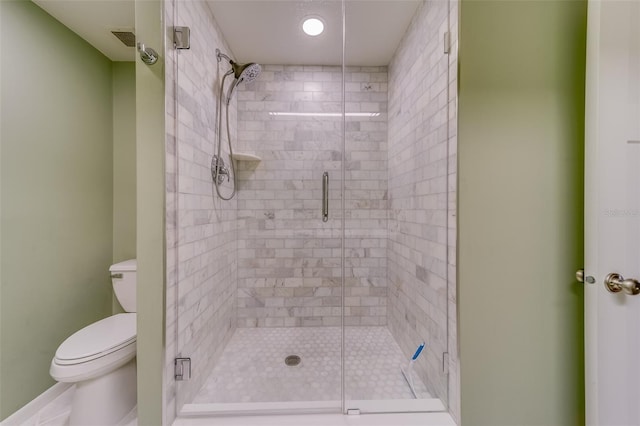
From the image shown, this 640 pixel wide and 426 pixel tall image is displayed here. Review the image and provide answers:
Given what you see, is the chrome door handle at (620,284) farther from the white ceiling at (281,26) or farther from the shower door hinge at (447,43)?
the white ceiling at (281,26)

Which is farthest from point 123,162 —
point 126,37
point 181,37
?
point 181,37

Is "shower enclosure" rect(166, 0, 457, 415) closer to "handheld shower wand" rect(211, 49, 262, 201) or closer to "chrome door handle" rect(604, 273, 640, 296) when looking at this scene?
"handheld shower wand" rect(211, 49, 262, 201)

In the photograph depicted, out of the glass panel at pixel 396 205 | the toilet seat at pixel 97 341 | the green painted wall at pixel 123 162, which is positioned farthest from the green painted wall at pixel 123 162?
the glass panel at pixel 396 205

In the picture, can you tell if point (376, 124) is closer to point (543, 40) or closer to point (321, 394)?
point (543, 40)

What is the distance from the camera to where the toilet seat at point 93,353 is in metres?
1.23

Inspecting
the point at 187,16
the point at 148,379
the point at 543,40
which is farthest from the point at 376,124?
the point at 148,379

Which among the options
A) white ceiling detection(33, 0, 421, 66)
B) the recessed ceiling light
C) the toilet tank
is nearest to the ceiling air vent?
white ceiling detection(33, 0, 421, 66)

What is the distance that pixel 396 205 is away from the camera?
1967 millimetres

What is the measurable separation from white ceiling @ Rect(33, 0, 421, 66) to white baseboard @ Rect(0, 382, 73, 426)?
2.32 meters

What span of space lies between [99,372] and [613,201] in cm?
239

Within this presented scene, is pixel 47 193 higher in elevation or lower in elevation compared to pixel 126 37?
lower

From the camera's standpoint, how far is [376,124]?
209 cm

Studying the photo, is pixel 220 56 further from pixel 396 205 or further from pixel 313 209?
pixel 396 205

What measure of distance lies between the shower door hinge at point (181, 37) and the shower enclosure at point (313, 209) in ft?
0.12
